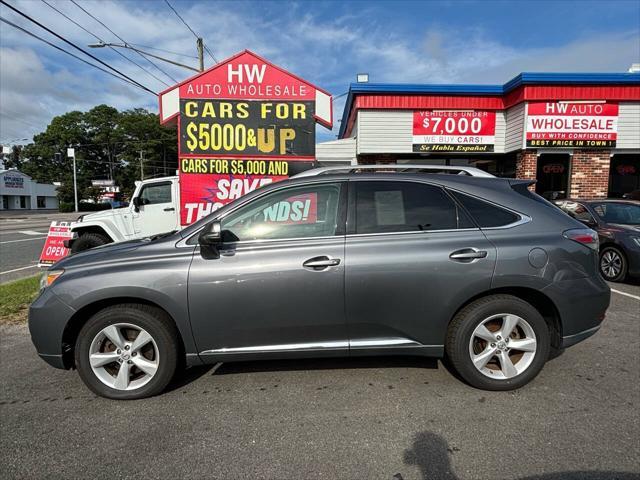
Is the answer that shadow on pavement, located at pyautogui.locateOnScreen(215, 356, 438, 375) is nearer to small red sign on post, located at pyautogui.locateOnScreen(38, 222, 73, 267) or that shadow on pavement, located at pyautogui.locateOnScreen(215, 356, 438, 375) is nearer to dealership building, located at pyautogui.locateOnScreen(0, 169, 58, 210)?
small red sign on post, located at pyautogui.locateOnScreen(38, 222, 73, 267)

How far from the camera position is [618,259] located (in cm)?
684

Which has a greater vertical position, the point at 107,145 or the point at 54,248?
the point at 107,145

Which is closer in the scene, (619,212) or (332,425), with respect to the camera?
(332,425)

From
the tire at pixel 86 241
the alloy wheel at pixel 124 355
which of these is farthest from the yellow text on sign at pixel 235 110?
the alloy wheel at pixel 124 355

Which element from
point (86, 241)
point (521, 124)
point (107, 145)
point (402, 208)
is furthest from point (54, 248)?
point (107, 145)

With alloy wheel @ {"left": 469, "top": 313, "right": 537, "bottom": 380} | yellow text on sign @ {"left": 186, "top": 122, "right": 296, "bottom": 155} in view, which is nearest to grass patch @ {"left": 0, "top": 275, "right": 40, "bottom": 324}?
yellow text on sign @ {"left": 186, "top": 122, "right": 296, "bottom": 155}

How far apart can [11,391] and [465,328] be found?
377 centimetres

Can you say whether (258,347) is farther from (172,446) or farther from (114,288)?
(114,288)

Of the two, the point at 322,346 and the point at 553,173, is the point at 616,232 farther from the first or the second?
the point at 553,173

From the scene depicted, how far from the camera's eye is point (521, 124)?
11891 millimetres

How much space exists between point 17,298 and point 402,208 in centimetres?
604

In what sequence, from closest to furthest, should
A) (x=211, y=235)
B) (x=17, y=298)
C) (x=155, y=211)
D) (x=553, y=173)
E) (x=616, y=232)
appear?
(x=211, y=235) < (x=17, y=298) < (x=616, y=232) < (x=155, y=211) < (x=553, y=173)

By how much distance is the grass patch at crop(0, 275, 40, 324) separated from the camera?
5.21 meters

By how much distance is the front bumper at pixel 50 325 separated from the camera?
2916mm
